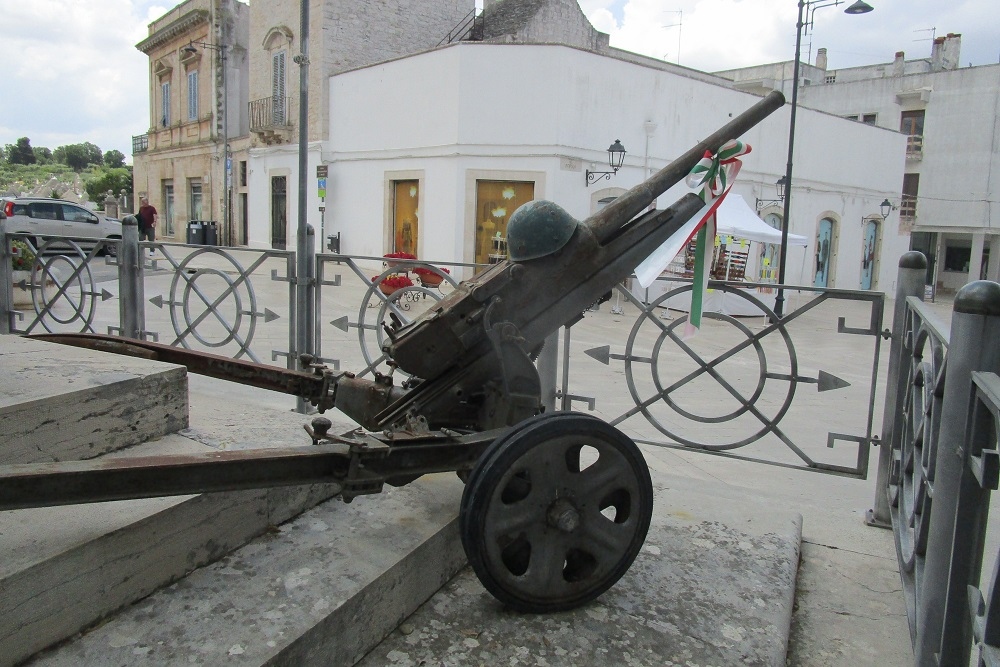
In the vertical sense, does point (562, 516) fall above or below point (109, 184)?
below

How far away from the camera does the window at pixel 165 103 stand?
3109 centimetres

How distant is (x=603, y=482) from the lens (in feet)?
6.95

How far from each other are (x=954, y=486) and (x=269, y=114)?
2445 centimetres

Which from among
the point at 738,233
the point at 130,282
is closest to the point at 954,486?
the point at 130,282

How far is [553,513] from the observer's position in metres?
2.05

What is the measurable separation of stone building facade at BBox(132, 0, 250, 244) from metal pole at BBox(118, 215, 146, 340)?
860 inches

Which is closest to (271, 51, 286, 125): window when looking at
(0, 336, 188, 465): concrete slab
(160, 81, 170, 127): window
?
(160, 81, 170, 127): window

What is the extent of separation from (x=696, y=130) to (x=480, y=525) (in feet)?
59.8

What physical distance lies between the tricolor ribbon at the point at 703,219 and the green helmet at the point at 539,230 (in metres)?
0.51

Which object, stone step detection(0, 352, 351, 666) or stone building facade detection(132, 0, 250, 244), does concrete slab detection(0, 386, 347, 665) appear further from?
stone building facade detection(132, 0, 250, 244)

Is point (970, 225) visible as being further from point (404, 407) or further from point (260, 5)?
point (404, 407)

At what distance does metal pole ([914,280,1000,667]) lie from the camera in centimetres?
163

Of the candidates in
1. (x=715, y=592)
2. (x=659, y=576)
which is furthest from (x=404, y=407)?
(x=715, y=592)

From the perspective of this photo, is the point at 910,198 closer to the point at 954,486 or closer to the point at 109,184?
the point at 954,486
